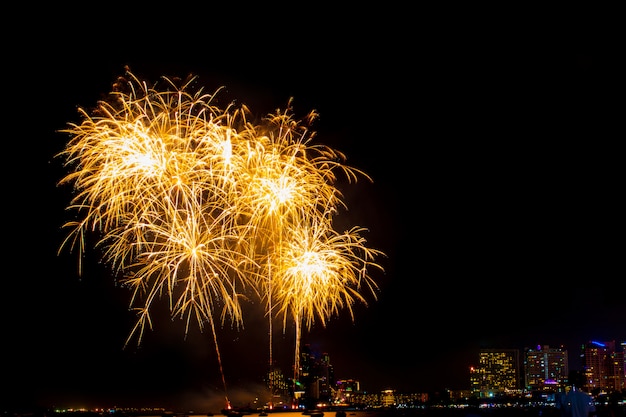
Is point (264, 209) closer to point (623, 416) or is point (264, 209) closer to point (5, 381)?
point (623, 416)

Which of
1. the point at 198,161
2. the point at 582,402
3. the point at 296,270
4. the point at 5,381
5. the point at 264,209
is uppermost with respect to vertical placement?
the point at 198,161

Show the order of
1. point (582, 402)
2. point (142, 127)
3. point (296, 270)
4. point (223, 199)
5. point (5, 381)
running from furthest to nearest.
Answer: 1. point (5, 381)
2. point (296, 270)
3. point (223, 199)
4. point (142, 127)
5. point (582, 402)

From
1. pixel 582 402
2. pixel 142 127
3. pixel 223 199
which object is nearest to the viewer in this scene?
pixel 582 402

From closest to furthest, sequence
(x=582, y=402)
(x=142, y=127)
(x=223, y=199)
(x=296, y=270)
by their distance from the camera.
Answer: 1. (x=582, y=402)
2. (x=142, y=127)
3. (x=223, y=199)
4. (x=296, y=270)

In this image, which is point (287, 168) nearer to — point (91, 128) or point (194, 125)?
point (194, 125)

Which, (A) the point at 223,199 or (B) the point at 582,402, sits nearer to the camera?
(B) the point at 582,402

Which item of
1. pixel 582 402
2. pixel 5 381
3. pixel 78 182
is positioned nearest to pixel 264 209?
pixel 78 182

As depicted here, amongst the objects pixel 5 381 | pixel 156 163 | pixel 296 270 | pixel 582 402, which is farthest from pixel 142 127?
pixel 5 381

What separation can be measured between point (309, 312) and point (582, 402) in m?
16.1

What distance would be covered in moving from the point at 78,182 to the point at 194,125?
187 inches

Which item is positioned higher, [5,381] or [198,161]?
[198,161]

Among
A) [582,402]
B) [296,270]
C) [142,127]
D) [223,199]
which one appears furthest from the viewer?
[296,270]

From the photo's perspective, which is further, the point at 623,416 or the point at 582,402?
the point at 623,416

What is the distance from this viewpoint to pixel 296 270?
28.0m
